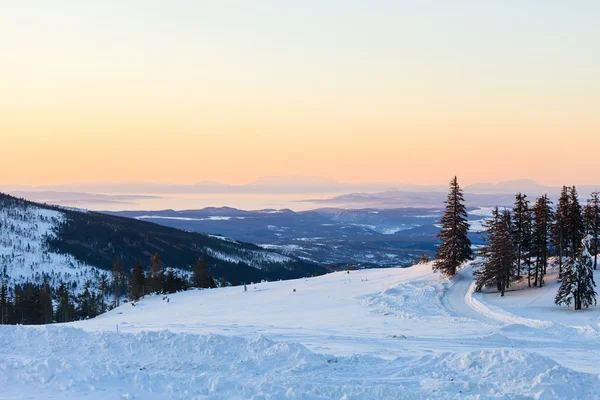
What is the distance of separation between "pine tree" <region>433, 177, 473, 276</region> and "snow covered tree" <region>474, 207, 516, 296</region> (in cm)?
446

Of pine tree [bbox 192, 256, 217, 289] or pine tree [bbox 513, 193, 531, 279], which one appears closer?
pine tree [bbox 513, 193, 531, 279]

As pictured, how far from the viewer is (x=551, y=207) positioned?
55.1 meters

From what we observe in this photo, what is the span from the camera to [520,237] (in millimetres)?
53500

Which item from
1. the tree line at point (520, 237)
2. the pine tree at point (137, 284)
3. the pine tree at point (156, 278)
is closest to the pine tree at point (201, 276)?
the pine tree at point (156, 278)

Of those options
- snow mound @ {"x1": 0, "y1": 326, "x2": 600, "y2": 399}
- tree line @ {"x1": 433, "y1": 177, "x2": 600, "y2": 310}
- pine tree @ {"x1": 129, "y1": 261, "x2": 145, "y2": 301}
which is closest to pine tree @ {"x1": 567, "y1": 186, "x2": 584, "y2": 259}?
tree line @ {"x1": 433, "y1": 177, "x2": 600, "y2": 310}

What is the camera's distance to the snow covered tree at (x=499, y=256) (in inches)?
1929

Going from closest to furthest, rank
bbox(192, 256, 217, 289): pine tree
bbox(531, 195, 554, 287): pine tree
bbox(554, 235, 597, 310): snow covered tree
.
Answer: bbox(554, 235, 597, 310): snow covered tree → bbox(531, 195, 554, 287): pine tree → bbox(192, 256, 217, 289): pine tree

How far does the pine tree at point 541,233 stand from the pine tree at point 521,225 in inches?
28.7

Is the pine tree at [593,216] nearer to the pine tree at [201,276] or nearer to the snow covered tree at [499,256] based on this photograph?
the snow covered tree at [499,256]

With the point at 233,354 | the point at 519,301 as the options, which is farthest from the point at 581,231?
the point at 233,354

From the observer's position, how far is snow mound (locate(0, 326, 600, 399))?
14472 millimetres

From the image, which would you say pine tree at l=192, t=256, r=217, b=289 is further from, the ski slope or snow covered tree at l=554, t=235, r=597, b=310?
snow covered tree at l=554, t=235, r=597, b=310

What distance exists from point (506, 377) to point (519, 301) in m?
33.1

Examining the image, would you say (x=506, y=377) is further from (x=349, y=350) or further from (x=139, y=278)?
(x=139, y=278)
